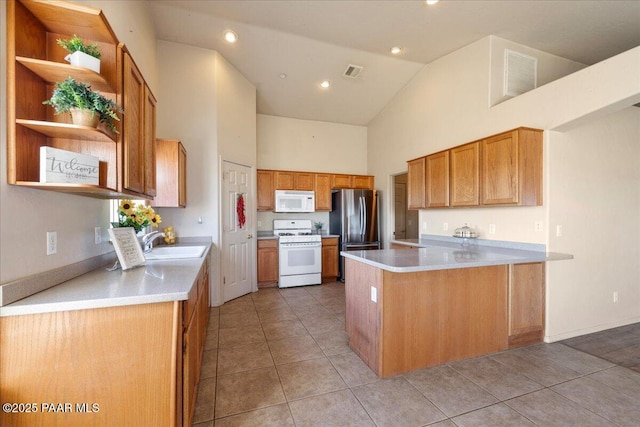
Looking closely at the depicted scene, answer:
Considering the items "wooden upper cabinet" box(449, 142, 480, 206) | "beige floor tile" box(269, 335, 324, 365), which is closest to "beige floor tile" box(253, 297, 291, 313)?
"beige floor tile" box(269, 335, 324, 365)

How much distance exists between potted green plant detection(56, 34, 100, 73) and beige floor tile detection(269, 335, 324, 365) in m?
2.49

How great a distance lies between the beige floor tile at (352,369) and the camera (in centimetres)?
214

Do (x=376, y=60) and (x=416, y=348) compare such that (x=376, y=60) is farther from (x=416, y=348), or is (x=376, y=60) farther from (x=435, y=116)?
(x=416, y=348)

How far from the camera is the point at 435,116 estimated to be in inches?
162

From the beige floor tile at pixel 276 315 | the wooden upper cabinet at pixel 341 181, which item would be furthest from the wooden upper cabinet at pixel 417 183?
the beige floor tile at pixel 276 315

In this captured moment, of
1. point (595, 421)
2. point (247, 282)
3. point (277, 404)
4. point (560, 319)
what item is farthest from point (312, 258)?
point (595, 421)

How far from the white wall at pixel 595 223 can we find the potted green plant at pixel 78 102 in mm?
3794

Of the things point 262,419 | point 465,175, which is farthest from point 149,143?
point 465,175

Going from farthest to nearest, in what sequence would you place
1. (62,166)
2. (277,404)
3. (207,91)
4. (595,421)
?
(207,91) < (277,404) < (595,421) < (62,166)

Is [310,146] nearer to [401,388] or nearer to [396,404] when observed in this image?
[401,388]

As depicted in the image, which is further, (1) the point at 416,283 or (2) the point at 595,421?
(1) the point at 416,283

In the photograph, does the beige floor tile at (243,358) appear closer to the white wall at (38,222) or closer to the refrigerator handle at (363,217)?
the white wall at (38,222)

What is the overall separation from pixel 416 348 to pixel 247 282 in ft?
10.0

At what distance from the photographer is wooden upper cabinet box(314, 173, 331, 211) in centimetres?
552
